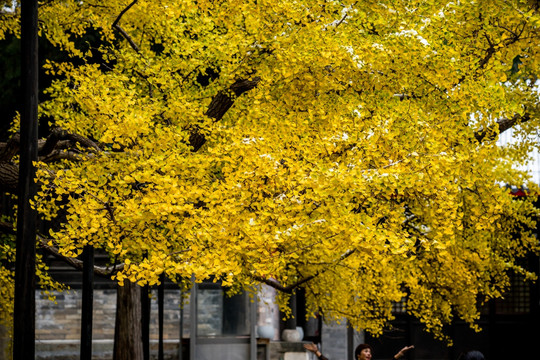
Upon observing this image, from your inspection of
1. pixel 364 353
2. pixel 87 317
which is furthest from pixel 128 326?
pixel 364 353

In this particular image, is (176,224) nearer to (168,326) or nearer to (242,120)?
(242,120)

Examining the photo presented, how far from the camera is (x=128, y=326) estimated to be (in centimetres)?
1711

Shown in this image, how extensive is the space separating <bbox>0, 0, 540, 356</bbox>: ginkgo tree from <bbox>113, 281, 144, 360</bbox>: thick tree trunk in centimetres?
345

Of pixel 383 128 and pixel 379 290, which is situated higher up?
pixel 383 128

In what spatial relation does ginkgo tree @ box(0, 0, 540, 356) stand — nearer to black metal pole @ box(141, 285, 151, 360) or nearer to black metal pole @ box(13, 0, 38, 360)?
black metal pole @ box(13, 0, 38, 360)

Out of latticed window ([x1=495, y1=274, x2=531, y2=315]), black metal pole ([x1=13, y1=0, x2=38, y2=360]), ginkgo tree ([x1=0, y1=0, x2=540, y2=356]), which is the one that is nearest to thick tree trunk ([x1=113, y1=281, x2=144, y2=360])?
ginkgo tree ([x1=0, y1=0, x2=540, y2=356])

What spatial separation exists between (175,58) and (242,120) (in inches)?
82.8

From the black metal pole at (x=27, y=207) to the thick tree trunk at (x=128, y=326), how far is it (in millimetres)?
7118

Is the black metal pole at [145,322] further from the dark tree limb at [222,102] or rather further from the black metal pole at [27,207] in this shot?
the black metal pole at [27,207]

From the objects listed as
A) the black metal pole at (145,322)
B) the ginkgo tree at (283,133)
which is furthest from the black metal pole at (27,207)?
the black metal pole at (145,322)

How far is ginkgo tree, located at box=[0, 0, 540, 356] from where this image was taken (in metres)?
10.9

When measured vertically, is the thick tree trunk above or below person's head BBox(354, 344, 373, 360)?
above

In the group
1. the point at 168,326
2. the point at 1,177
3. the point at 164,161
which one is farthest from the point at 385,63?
the point at 168,326

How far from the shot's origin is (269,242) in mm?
10570
